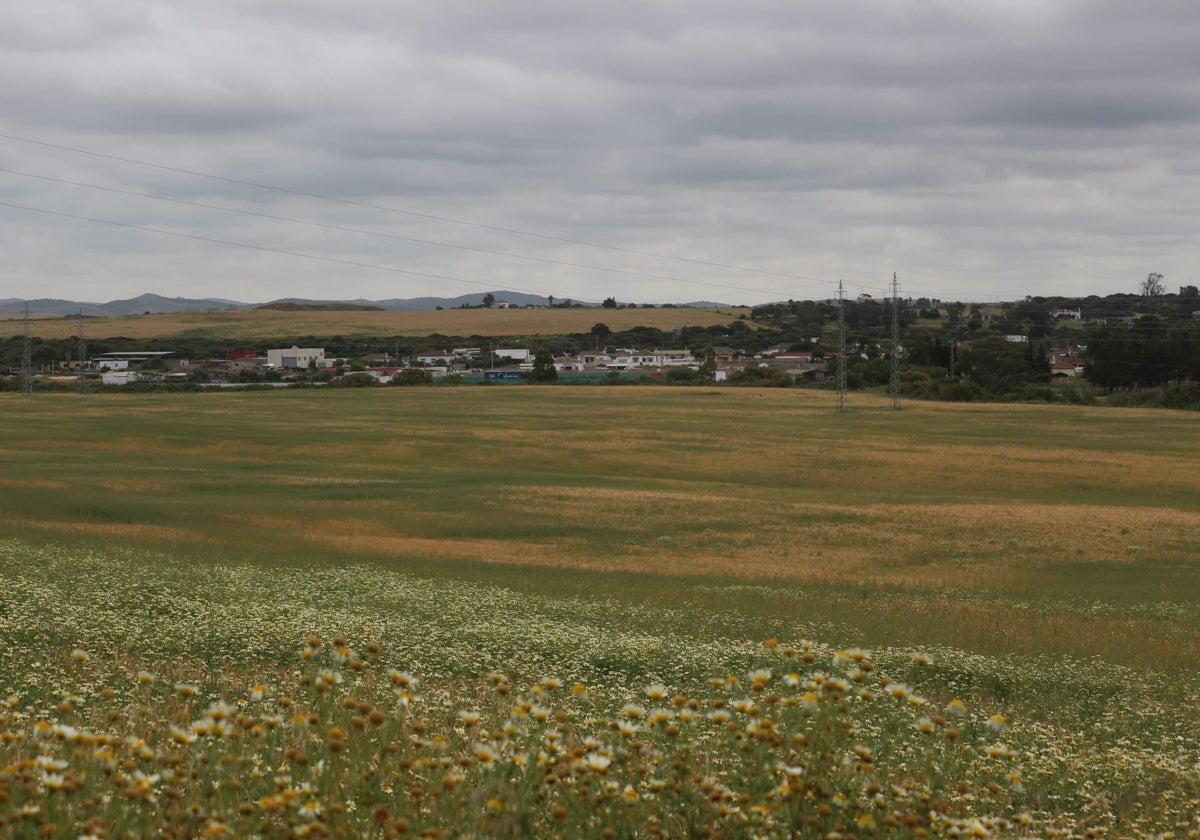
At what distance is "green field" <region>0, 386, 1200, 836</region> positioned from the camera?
227 inches

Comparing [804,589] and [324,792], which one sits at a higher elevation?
[324,792]

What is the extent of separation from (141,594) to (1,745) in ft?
36.4

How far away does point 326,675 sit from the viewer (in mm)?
5770

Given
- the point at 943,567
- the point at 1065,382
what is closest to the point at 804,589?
the point at 943,567

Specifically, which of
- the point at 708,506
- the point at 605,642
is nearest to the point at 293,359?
the point at 708,506

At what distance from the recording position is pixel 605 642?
49.3ft

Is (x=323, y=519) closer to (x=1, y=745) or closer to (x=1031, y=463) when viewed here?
(x=1, y=745)

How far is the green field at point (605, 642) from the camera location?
227 inches

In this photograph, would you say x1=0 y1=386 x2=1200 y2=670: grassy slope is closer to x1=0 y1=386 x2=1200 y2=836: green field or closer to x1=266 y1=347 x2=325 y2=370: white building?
x1=0 y1=386 x2=1200 y2=836: green field

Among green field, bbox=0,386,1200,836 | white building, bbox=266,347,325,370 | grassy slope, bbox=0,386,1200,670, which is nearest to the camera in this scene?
green field, bbox=0,386,1200,836

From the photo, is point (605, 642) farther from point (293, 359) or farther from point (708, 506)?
point (293, 359)

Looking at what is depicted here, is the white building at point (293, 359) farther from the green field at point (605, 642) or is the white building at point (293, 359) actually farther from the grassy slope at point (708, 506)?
the green field at point (605, 642)

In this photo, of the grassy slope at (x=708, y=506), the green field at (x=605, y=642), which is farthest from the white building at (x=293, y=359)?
the green field at (x=605, y=642)

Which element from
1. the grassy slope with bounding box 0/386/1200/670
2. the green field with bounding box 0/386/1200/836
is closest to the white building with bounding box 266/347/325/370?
the grassy slope with bounding box 0/386/1200/670
